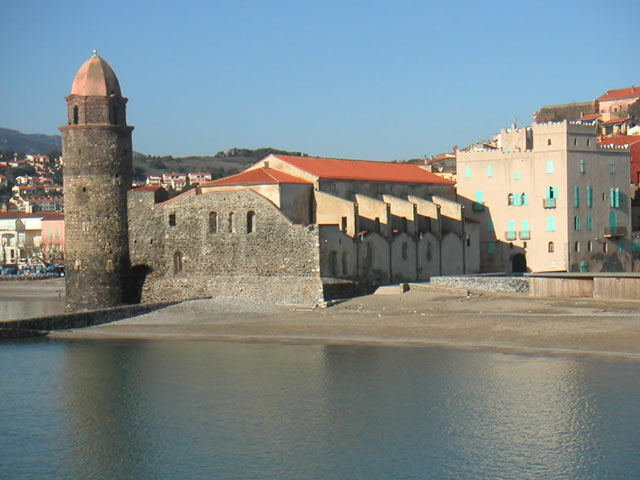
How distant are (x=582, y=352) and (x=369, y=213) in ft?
48.4

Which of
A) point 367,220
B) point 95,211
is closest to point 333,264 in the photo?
point 367,220

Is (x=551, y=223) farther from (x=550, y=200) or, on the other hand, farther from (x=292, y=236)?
(x=292, y=236)

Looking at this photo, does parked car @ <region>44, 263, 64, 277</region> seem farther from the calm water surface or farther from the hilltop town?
the calm water surface

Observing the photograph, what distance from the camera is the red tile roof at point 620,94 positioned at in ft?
286

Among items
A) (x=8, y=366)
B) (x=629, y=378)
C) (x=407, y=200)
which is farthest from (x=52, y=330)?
(x=629, y=378)

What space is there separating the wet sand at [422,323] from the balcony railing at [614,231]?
36.7 ft

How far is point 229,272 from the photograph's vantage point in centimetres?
3722

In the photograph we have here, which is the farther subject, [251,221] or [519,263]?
[519,263]

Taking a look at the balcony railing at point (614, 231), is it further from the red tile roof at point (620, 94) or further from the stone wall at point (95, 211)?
the red tile roof at point (620, 94)

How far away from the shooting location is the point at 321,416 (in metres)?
21.6

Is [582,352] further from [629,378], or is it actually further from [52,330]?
[52,330]

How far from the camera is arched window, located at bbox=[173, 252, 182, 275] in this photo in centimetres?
3875

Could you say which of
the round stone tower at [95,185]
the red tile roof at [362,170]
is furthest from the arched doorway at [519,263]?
the round stone tower at [95,185]

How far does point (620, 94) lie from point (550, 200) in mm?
51508
